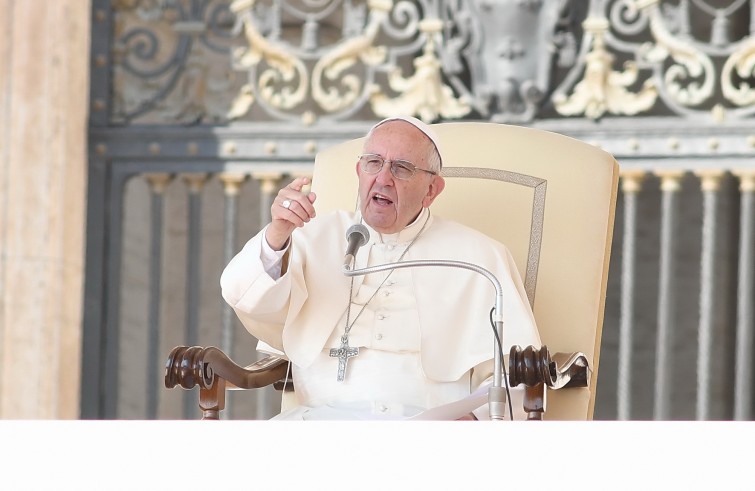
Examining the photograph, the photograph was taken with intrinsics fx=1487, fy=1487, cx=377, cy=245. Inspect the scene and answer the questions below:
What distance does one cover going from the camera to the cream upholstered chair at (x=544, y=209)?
3264mm

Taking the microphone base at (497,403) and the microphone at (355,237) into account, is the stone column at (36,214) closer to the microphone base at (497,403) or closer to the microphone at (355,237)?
the microphone at (355,237)

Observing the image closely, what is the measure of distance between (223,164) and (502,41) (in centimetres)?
100

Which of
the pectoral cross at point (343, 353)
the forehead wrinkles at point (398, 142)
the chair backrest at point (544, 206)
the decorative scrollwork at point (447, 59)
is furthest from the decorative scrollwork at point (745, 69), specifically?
the pectoral cross at point (343, 353)

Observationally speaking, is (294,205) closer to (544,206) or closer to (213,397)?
(213,397)

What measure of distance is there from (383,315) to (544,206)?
44cm

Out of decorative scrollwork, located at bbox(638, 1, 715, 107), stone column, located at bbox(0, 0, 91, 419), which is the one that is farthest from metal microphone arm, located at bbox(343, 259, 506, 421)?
stone column, located at bbox(0, 0, 91, 419)

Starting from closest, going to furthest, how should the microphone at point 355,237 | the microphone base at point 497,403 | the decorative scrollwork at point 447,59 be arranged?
the microphone base at point 497,403
the microphone at point 355,237
the decorative scrollwork at point 447,59

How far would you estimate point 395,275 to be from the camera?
133 inches

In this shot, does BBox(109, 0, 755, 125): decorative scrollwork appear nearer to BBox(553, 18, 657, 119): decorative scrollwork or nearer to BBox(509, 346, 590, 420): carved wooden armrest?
BBox(553, 18, 657, 119): decorative scrollwork

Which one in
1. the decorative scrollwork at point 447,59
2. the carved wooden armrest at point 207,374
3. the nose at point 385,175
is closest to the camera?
the carved wooden armrest at point 207,374

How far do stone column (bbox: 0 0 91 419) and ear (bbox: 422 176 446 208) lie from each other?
1.81 m

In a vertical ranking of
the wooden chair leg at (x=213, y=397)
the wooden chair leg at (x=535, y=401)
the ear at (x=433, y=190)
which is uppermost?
the ear at (x=433, y=190)
